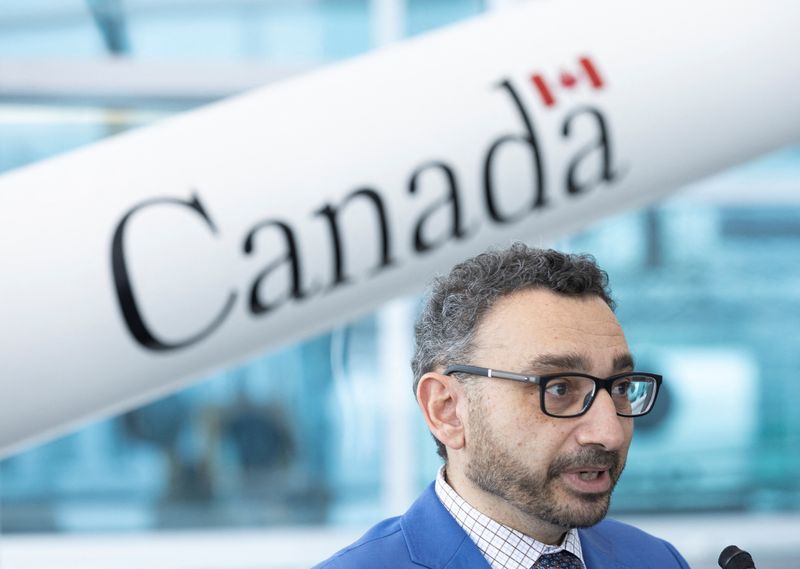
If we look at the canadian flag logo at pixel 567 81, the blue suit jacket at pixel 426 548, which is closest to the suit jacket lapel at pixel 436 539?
the blue suit jacket at pixel 426 548

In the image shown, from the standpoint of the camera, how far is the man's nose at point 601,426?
0.93 m

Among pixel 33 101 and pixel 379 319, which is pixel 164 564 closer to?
pixel 379 319

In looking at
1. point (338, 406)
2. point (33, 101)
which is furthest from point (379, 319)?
point (33, 101)

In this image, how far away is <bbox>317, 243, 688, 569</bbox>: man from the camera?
0.94 m

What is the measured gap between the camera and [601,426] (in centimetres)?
93

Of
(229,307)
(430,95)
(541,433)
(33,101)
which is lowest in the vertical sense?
(541,433)

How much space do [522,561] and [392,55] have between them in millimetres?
840

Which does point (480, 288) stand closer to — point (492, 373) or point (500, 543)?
point (492, 373)

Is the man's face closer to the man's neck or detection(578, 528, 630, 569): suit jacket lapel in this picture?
the man's neck

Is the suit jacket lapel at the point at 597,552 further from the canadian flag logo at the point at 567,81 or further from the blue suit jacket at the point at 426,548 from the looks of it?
the canadian flag logo at the point at 567,81

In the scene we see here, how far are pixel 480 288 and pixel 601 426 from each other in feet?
0.55

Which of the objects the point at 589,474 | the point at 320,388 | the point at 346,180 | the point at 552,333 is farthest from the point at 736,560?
the point at 320,388

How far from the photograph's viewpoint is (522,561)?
97 cm

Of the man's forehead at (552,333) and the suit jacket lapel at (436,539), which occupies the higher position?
the man's forehead at (552,333)
